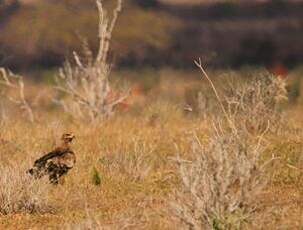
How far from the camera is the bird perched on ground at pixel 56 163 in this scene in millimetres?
11062

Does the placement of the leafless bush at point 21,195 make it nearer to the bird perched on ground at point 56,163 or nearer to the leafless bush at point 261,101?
the bird perched on ground at point 56,163

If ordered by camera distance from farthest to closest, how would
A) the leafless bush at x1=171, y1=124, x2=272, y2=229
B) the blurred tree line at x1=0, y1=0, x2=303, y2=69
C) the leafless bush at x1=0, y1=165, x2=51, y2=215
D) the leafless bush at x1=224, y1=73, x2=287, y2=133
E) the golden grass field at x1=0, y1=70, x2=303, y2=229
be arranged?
the blurred tree line at x1=0, y1=0, x2=303, y2=69 < the leafless bush at x1=224, y1=73, x2=287, y2=133 < the leafless bush at x1=0, y1=165, x2=51, y2=215 < the golden grass field at x1=0, y1=70, x2=303, y2=229 < the leafless bush at x1=171, y1=124, x2=272, y2=229

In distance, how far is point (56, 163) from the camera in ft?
37.0

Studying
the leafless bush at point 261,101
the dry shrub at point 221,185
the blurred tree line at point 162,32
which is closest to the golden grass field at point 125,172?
the dry shrub at point 221,185

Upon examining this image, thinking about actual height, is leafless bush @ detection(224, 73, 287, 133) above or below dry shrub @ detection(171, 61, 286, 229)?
below

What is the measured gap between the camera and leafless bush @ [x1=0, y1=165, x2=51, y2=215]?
10094 mm

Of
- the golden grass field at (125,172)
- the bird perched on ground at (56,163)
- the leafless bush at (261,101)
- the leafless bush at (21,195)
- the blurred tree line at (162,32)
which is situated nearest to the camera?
the golden grass field at (125,172)

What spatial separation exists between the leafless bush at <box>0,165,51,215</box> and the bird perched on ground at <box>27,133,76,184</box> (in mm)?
656

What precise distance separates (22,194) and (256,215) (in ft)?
8.91

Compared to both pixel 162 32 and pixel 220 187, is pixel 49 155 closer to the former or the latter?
pixel 220 187

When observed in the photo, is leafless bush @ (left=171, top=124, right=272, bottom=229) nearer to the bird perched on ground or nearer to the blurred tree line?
the bird perched on ground

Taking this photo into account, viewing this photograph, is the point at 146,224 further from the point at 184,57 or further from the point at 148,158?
the point at 184,57

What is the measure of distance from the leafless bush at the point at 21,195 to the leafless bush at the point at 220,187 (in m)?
2.06

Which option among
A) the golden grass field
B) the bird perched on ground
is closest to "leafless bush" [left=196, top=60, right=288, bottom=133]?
the golden grass field
